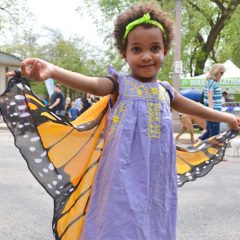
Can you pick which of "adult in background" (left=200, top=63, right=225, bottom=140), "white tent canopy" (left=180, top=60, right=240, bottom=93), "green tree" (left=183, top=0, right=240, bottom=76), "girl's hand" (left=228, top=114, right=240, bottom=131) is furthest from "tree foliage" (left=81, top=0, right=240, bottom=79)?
"girl's hand" (left=228, top=114, right=240, bottom=131)

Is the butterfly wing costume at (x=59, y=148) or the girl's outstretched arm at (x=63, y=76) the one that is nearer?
the girl's outstretched arm at (x=63, y=76)

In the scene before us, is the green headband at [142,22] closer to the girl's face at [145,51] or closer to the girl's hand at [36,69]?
the girl's face at [145,51]

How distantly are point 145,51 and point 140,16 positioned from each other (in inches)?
9.0

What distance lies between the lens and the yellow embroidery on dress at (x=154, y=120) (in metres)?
2.44

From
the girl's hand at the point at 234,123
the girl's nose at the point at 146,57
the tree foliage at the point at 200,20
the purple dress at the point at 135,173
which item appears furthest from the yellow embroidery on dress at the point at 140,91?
the tree foliage at the point at 200,20

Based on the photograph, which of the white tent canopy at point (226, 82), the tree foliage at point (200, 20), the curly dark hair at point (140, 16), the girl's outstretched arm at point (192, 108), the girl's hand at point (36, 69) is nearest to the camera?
the girl's hand at point (36, 69)

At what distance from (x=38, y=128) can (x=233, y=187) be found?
12.4 ft

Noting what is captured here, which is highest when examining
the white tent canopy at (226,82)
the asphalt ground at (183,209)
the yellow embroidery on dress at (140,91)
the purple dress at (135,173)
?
the yellow embroidery on dress at (140,91)

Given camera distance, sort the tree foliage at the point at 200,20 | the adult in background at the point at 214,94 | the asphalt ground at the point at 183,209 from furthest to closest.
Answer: the tree foliage at the point at 200,20
the adult in background at the point at 214,94
the asphalt ground at the point at 183,209

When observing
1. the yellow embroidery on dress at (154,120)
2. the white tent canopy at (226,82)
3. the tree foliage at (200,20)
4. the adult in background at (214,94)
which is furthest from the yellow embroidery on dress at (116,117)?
the tree foliage at (200,20)

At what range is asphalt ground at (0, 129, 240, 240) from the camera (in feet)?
12.8

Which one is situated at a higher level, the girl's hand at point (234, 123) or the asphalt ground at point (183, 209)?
the girl's hand at point (234, 123)

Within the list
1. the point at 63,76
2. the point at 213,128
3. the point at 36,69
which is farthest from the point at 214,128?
the point at 36,69

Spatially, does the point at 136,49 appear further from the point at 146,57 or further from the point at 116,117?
the point at 116,117
